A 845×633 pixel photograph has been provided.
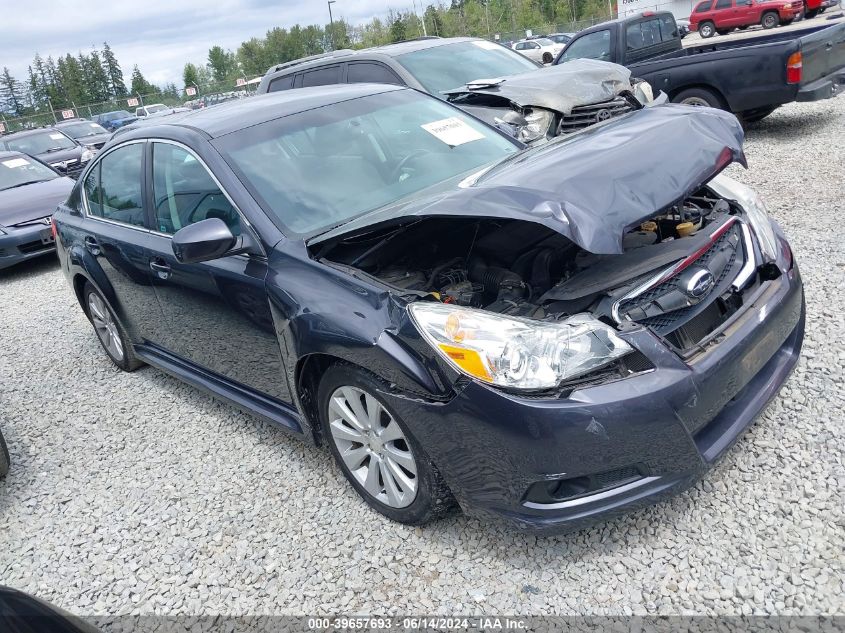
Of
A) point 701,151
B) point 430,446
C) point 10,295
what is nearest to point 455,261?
point 430,446

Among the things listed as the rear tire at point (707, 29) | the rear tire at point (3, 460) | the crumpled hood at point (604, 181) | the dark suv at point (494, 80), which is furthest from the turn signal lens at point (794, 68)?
the rear tire at point (707, 29)

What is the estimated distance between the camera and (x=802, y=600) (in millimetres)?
2225

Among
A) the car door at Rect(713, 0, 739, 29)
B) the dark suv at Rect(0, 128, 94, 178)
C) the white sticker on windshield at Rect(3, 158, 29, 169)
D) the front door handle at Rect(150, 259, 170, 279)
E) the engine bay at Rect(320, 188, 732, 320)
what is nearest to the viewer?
the engine bay at Rect(320, 188, 732, 320)

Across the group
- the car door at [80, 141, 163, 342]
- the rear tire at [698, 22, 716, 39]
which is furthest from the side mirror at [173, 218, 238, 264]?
the rear tire at [698, 22, 716, 39]

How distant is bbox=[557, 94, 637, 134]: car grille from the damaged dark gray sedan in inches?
116

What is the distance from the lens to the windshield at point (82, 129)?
19.4 m

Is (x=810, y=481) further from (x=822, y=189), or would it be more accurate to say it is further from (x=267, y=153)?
(x=822, y=189)

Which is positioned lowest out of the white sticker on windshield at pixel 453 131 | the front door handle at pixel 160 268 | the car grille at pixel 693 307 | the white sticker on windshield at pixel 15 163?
the car grille at pixel 693 307

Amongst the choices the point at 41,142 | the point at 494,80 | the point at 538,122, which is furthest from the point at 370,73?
the point at 41,142

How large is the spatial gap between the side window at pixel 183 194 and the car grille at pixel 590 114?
4156mm

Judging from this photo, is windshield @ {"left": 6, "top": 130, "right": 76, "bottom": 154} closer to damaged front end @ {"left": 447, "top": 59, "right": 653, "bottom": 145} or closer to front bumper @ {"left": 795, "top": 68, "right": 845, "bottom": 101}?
damaged front end @ {"left": 447, "top": 59, "right": 653, "bottom": 145}

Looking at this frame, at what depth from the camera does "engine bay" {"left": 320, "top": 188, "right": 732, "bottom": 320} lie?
2641mm

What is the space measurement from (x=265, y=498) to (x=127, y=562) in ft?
2.14

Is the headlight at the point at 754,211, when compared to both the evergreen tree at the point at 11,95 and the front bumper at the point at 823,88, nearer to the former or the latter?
the front bumper at the point at 823,88
